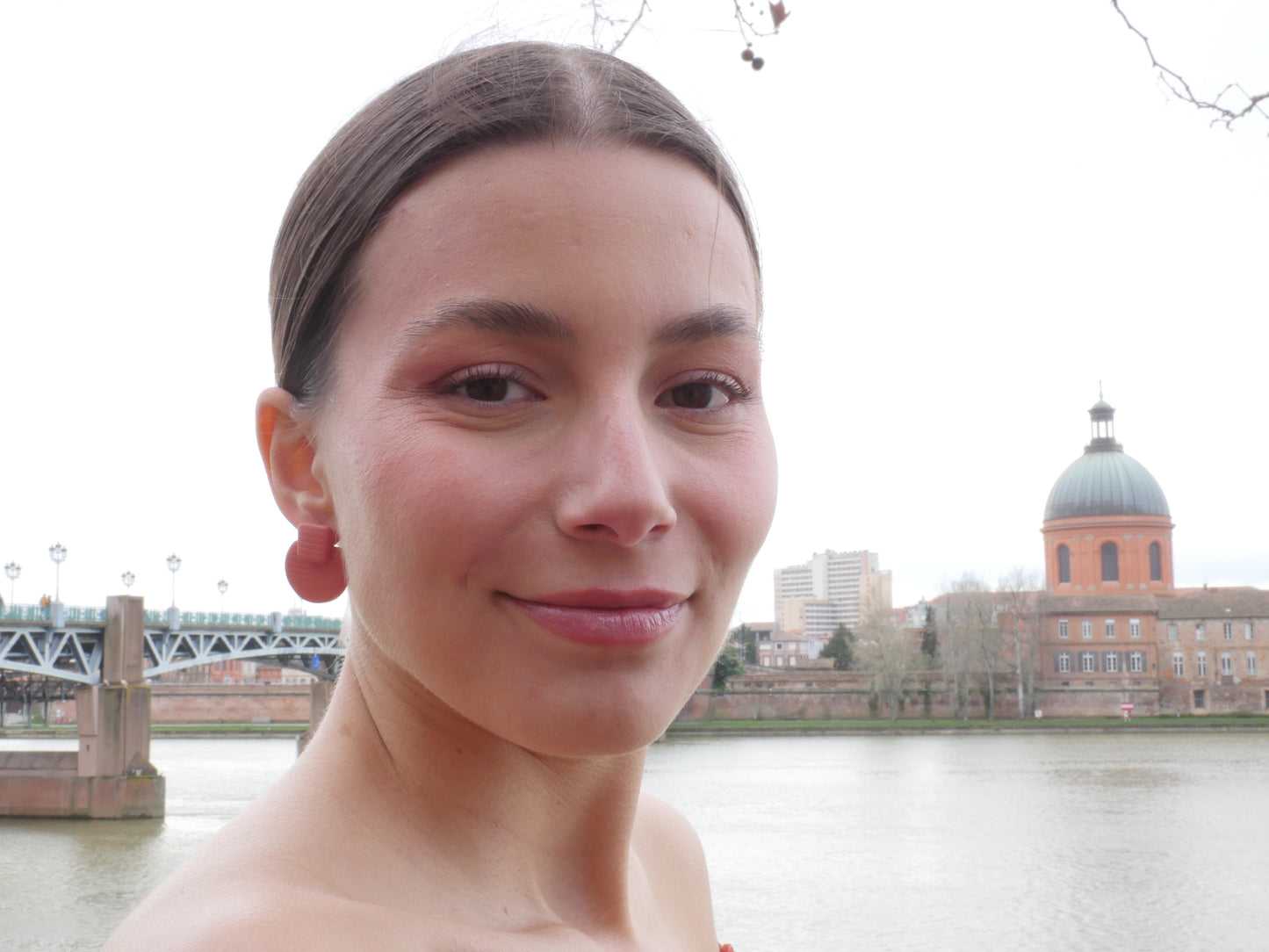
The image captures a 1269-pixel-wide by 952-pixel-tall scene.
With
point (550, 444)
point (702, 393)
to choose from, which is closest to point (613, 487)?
point (550, 444)

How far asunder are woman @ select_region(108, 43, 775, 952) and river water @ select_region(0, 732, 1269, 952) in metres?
16.6

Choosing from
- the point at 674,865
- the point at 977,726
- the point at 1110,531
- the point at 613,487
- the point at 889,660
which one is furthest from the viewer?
the point at 1110,531

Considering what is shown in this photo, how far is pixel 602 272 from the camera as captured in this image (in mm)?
952

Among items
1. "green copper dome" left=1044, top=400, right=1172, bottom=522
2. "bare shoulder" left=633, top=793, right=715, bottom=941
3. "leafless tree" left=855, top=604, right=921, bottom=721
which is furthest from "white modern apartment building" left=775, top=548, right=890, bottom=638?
"bare shoulder" left=633, top=793, right=715, bottom=941

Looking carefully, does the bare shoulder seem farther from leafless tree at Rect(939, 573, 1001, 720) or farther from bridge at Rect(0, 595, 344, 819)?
leafless tree at Rect(939, 573, 1001, 720)

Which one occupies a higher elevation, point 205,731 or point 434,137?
point 434,137

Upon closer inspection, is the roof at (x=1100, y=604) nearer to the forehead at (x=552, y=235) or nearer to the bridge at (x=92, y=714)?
the bridge at (x=92, y=714)

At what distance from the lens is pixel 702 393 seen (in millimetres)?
1040

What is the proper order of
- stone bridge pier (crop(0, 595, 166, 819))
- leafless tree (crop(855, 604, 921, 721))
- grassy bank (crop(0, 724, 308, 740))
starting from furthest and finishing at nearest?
1. grassy bank (crop(0, 724, 308, 740))
2. leafless tree (crop(855, 604, 921, 721))
3. stone bridge pier (crop(0, 595, 166, 819))

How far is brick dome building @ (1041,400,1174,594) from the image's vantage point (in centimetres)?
7075

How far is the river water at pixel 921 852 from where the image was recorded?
19062 millimetres

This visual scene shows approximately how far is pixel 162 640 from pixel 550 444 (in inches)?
1528

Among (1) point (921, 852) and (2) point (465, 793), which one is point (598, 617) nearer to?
(2) point (465, 793)

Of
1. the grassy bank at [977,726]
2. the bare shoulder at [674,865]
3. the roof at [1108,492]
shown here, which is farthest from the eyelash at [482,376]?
the roof at [1108,492]
